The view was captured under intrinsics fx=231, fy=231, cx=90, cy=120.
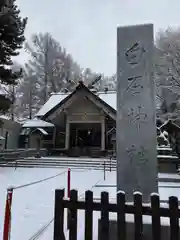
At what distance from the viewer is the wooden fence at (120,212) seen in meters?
2.43

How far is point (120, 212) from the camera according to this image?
2541 mm

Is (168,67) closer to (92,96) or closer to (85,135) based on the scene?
(92,96)

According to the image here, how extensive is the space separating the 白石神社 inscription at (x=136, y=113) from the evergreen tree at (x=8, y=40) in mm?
10942

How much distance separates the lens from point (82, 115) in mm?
22078

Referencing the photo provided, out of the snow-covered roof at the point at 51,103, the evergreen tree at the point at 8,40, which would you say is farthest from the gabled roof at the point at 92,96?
the evergreen tree at the point at 8,40

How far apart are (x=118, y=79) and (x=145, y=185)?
1.77 m

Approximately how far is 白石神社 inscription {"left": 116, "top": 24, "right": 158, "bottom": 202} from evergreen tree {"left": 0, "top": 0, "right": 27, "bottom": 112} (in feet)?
35.9

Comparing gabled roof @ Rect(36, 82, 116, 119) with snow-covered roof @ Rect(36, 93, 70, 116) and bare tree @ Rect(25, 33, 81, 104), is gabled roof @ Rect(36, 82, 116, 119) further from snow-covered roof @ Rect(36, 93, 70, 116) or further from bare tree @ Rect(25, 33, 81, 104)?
bare tree @ Rect(25, 33, 81, 104)

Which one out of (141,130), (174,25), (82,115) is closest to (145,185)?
(141,130)

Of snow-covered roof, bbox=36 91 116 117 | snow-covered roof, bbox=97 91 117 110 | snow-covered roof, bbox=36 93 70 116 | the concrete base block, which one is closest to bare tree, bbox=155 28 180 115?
snow-covered roof, bbox=97 91 117 110

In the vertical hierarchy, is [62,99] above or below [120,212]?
above

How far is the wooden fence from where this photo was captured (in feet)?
7.96

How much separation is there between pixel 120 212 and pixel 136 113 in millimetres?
1695

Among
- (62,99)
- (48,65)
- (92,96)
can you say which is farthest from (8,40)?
(48,65)
